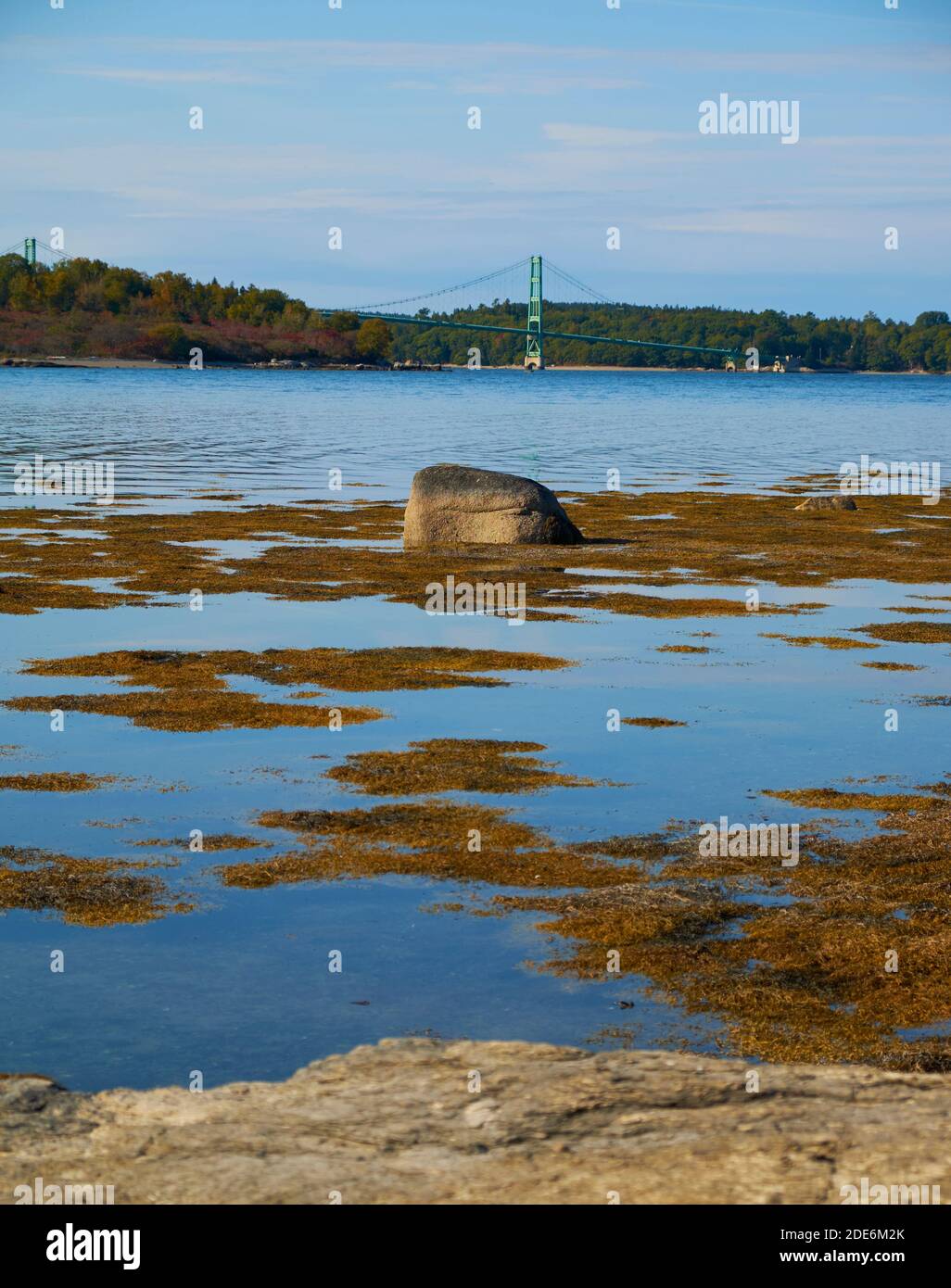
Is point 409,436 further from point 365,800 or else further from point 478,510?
point 365,800

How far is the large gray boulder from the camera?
22938 millimetres

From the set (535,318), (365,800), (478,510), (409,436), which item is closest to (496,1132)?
(365,800)

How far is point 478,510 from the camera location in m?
23.0

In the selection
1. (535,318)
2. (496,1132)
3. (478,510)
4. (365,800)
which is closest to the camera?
(496,1132)

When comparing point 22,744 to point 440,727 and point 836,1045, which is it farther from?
point 836,1045

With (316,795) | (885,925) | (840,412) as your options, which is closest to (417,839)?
(316,795)

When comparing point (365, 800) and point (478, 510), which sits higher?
point (478, 510)

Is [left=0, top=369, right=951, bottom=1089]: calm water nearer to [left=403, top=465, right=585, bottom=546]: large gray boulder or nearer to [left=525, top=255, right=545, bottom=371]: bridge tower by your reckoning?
[left=403, top=465, right=585, bottom=546]: large gray boulder

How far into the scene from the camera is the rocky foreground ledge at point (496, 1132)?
446cm

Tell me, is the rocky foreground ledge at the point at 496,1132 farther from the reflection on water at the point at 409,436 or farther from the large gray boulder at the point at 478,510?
the reflection on water at the point at 409,436

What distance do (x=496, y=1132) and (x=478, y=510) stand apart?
728 inches

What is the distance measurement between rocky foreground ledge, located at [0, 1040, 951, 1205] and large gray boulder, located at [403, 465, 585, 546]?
57.9ft

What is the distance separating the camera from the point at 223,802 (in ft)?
31.0

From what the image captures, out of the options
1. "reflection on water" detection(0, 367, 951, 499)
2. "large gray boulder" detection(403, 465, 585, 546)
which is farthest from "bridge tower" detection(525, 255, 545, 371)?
"large gray boulder" detection(403, 465, 585, 546)
